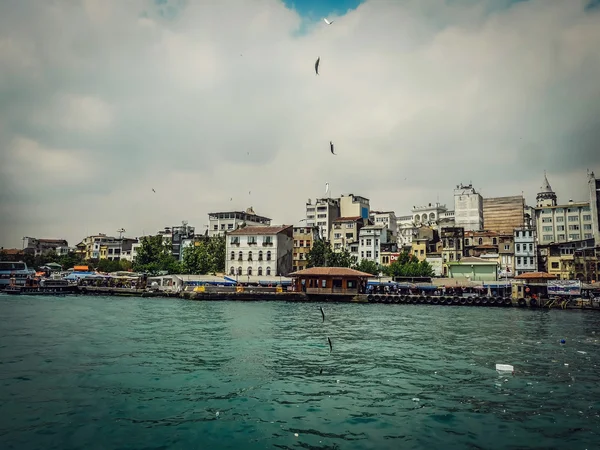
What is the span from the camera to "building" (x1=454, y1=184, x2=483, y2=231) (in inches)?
3878

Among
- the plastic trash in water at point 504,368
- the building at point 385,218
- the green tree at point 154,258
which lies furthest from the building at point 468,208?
the plastic trash in water at point 504,368

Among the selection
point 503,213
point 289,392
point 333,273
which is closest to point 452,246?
point 503,213

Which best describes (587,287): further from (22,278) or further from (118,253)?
(118,253)

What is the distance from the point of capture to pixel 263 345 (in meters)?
19.4

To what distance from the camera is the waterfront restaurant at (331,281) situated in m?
57.0

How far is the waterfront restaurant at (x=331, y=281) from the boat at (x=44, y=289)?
99.4 ft

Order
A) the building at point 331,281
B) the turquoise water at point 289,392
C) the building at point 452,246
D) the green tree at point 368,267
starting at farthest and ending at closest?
the building at point 452,246, the green tree at point 368,267, the building at point 331,281, the turquoise water at point 289,392

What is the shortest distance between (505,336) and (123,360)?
1934 cm

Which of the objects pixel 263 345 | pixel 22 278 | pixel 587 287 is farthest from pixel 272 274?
pixel 263 345

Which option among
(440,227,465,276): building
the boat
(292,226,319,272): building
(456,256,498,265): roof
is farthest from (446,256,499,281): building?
the boat

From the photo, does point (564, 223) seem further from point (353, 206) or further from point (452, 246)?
point (353, 206)

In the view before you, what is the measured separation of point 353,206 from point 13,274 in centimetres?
6965

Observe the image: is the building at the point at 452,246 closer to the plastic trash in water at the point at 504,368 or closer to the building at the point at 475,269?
the building at the point at 475,269

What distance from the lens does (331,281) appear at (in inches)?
2280
